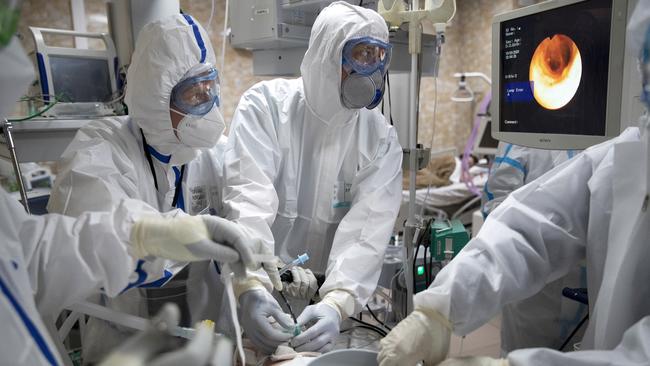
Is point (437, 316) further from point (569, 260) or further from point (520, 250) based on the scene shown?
point (569, 260)

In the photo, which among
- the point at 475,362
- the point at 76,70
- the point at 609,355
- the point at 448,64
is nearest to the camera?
the point at 609,355

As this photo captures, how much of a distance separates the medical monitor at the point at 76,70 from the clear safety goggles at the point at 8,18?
1.53 metres

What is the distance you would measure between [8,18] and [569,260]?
1.28 meters

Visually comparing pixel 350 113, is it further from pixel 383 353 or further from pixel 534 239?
pixel 383 353

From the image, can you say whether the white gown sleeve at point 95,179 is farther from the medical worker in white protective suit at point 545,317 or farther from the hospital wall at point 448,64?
the hospital wall at point 448,64

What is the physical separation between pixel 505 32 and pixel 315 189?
93 centimetres

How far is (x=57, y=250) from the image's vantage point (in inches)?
36.2

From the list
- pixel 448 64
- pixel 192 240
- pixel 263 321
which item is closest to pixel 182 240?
pixel 192 240

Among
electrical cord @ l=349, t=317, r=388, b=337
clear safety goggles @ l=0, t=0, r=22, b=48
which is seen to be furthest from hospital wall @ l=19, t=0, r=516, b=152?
clear safety goggles @ l=0, t=0, r=22, b=48

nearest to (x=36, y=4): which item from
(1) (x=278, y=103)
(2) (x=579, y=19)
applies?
(1) (x=278, y=103)

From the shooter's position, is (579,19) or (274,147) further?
Answer: (274,147)

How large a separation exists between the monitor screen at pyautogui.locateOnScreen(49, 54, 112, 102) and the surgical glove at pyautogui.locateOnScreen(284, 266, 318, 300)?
1.40m

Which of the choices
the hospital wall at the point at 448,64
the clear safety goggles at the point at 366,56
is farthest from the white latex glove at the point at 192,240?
the hospital wall at the point at 448,64

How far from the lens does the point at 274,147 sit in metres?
1.83
